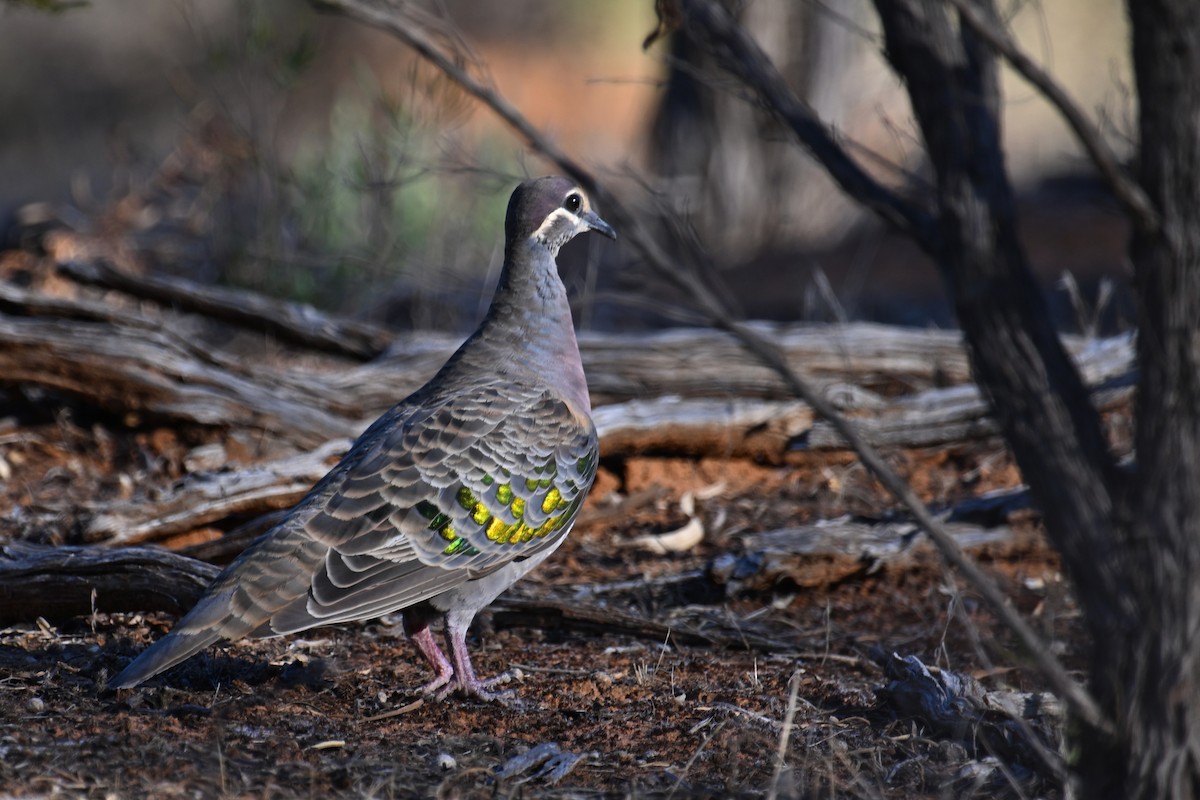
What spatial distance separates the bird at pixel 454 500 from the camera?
3.87m

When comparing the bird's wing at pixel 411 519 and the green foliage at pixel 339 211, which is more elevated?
the green foliage at pixel 339 211

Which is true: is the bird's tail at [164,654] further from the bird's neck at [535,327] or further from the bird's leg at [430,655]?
the bird's neck at [535,327]

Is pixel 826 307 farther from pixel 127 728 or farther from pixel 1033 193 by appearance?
pixel 1033 193

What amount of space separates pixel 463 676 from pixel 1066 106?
2.68 m

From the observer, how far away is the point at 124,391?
6.41 meters

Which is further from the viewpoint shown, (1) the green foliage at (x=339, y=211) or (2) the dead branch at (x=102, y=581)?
(1) the green foliage at (x=339, y=211)

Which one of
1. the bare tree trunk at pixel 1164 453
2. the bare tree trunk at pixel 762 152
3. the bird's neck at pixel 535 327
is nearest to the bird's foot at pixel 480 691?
the bird's neck at pixel 535 327

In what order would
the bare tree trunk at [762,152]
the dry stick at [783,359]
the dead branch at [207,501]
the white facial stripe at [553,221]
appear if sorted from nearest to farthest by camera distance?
the dry stick at [783,359] → the white facial stripe at [553,221] → the dead branch at [207,501] → the bare tree trunk at [762,152]

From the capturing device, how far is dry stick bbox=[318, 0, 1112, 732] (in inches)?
108

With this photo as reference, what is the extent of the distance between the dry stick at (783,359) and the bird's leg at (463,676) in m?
1.81

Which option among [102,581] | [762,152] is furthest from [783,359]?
[762,152]

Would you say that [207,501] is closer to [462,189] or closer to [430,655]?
[430,655]

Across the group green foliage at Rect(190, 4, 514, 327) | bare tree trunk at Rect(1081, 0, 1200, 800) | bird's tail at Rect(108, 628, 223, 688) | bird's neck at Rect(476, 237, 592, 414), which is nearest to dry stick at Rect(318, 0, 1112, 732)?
bare tree trunk at Rect(1081, 0, 1200, 800)

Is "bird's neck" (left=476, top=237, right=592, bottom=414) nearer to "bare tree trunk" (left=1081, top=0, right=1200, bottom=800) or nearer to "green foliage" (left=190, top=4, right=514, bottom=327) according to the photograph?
"bare tree trunk" (left=1081, top=0, right=1200, bottom=800)
